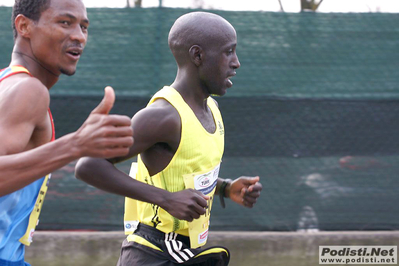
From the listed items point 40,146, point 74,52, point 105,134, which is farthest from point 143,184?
point 105,134

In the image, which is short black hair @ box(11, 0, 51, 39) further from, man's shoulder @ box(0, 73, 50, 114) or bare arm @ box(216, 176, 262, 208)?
bare arm @ box(216, 176, 262, 208)

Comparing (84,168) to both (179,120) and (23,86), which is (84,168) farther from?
(23,86)

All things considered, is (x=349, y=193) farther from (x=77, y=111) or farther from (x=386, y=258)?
(x=77, y=111)

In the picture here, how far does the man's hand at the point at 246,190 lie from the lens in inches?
116

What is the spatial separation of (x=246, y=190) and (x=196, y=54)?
30.2 inches

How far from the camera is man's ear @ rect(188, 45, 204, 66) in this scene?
276cm

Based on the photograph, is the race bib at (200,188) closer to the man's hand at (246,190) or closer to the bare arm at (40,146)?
the man's hand at (246,190)

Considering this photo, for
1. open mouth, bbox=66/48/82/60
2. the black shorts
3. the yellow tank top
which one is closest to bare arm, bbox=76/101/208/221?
the yellow tank top

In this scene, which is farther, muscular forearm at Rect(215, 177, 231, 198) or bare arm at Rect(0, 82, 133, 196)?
muscular forearm at Rect(215, 177, 231, 198)

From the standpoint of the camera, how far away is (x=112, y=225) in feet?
14.7

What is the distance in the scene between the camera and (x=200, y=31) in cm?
275

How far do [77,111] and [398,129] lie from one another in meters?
2.58

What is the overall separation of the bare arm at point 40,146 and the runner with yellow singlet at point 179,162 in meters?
0.57

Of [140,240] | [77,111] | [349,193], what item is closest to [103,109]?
[140,240]
